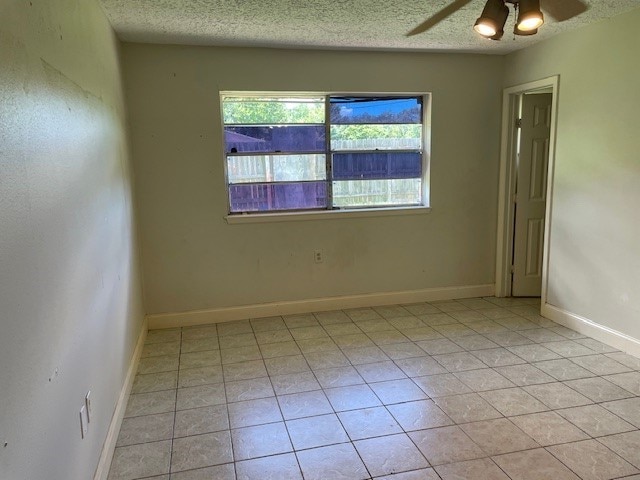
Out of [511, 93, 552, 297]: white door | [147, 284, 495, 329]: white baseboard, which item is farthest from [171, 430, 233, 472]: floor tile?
[511, 93, 552, 297]: white door

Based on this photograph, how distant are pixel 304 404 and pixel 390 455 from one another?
63cm

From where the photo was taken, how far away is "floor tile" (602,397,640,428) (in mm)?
2320

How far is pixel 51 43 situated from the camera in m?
1.58

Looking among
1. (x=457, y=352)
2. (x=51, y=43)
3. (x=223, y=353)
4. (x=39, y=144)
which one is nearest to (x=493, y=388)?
(x=457, y=352)

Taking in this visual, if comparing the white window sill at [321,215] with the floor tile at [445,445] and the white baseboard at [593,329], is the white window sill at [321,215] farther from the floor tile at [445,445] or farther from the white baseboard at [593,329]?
the floor tile at [445,445]

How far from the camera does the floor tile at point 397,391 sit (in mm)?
2569

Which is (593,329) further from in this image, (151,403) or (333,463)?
(151,403)

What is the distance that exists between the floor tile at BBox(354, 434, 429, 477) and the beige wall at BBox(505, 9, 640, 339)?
6.66 ft

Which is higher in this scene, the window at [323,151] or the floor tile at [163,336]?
the window at [323,151]

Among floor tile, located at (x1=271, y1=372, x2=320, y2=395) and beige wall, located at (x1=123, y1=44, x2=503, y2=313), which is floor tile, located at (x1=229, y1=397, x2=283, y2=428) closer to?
floor tile, located at (x1=271, y1=372, x2=320, y2=395)

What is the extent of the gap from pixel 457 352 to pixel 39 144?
2854 mm

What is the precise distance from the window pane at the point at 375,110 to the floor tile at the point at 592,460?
3.03 metres

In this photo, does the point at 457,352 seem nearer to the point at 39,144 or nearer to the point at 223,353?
the point at 223,353

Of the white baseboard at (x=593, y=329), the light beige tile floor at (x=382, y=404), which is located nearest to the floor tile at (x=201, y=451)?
the light beige tile floor at (x=382, y=404)
